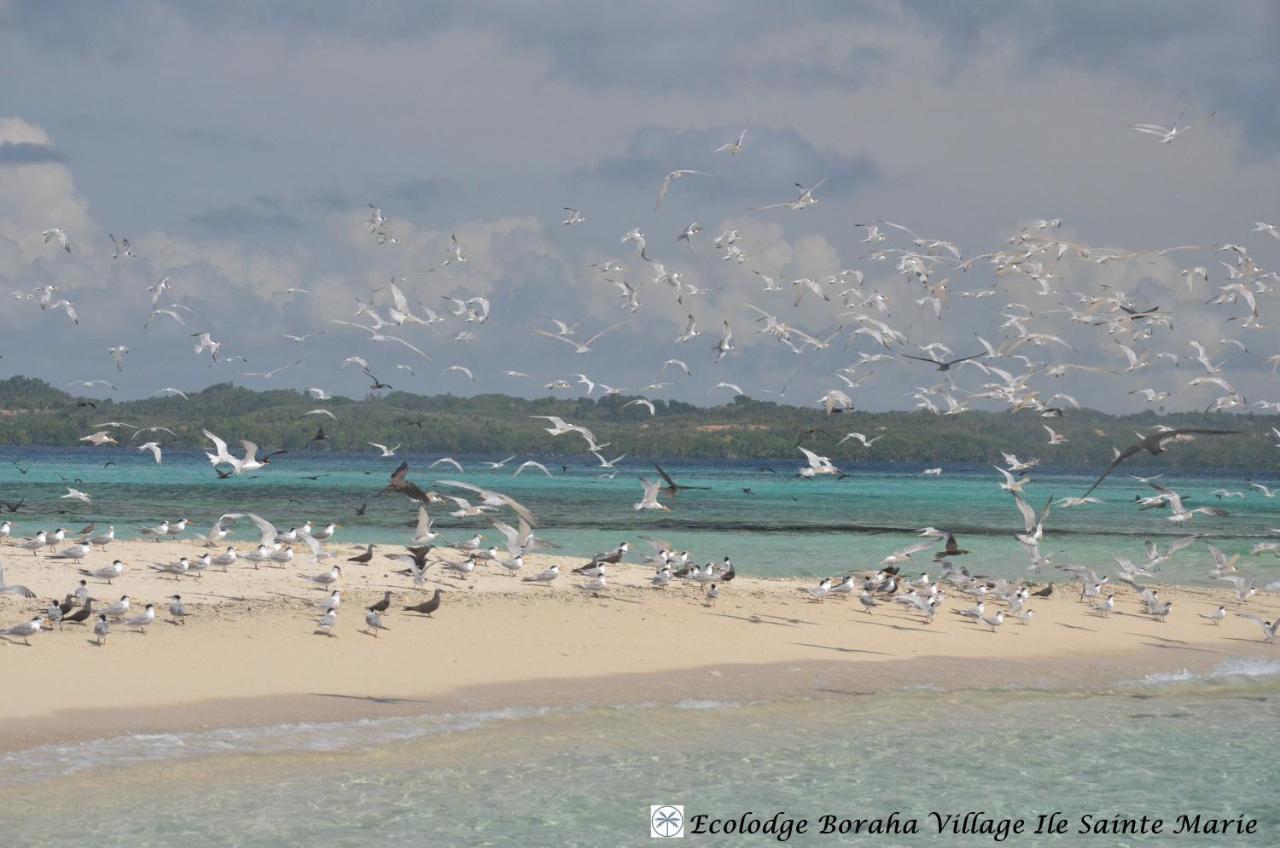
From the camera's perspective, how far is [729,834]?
45.5 feet

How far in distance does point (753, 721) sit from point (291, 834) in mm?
6807

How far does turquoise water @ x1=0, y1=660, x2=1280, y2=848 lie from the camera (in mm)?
13344

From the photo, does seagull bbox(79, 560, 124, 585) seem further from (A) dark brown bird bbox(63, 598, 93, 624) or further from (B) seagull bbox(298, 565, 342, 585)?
(A) dark brown bird bbox(63, 598, 93, 624)

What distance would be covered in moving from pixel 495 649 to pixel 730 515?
43241 mm

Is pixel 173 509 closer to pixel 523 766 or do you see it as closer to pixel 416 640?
Answer: pixel 416 640

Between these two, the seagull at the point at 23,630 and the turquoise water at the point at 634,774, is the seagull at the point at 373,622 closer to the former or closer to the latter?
the turquoise water at the point at 634,774

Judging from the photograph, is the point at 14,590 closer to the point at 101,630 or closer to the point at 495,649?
the point at 101,630

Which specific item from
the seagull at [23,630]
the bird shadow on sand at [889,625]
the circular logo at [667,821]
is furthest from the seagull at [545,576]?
the circular logo at [667,821]

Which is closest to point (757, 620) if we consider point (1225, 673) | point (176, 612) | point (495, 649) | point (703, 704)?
point (495, 649)

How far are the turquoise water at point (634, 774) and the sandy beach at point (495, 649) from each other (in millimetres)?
942

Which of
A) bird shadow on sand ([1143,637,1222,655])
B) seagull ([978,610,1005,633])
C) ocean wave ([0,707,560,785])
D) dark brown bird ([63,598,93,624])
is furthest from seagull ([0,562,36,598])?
bird shadow on sand ([1143,637,1222,655])

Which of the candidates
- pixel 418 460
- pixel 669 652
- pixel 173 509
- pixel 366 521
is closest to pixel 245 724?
pixel 669 652

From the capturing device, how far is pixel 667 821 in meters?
14.0

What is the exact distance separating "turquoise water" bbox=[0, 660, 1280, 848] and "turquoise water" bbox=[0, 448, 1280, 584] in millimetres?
19057
